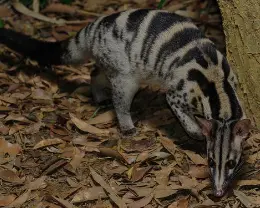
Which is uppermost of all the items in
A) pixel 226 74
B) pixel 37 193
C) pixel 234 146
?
pixel 226 74

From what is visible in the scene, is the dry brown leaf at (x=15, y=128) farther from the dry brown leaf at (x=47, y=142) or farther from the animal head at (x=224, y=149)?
the animal head at (x=224, y=149)

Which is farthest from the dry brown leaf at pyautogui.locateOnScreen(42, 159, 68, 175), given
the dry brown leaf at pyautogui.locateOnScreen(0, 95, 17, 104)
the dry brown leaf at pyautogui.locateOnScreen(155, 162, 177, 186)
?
the dry brown leaf at pyautogui.locateOnScreen(0, 95, 17, 104)

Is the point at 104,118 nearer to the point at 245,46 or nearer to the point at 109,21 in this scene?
the point at 109,21

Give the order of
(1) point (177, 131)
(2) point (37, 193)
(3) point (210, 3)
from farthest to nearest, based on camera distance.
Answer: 1. (3) point (210, 3)
2. (1) point (177, 131)
3. (2) point (37, 193)

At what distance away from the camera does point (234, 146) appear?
5359 mm

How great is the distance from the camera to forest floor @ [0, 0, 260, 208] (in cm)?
560

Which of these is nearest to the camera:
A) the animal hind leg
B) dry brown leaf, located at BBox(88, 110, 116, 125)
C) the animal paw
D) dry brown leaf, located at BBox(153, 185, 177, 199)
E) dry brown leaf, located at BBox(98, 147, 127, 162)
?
dry brown leaf, located at BBox(153, 185, 177, 199)

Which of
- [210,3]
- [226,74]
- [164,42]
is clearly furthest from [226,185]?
[210,3]

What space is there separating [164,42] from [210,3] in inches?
105

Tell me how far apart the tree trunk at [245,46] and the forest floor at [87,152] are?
1.40 feet

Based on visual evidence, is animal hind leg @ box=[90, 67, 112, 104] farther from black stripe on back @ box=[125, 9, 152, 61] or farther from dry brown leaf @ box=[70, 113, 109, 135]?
black stripe on back @ box=[125, 9, 152, 61]

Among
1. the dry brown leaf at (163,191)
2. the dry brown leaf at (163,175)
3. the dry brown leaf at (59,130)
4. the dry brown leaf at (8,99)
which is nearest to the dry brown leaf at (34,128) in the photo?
the dry brown leaf at (59,130)

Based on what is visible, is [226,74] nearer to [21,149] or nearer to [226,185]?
[226,185]

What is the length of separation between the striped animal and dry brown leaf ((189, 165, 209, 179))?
351mm
